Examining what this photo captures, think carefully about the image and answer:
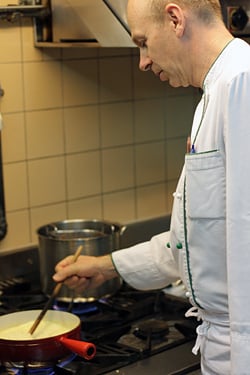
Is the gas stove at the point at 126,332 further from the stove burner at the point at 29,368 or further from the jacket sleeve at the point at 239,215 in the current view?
the jacket sleeve at the point at 239,215

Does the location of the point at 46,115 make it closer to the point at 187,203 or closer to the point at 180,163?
the point at 180,163

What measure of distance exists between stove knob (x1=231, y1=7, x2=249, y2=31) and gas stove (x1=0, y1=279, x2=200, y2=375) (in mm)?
608

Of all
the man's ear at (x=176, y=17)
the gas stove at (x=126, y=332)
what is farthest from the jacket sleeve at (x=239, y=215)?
the gas stove at (x=126, y=332)

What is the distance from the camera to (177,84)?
1.31 m

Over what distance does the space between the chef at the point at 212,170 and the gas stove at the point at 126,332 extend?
141 millimetres

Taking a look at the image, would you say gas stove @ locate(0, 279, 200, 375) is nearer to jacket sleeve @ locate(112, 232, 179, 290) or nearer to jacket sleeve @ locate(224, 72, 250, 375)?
jacket sleeve @ locate(112, 232, 179, 290)

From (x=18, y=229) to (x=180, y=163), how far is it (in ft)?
1.88

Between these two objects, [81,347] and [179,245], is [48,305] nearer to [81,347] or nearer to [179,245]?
[81,347]

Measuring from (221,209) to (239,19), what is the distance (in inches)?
22.1

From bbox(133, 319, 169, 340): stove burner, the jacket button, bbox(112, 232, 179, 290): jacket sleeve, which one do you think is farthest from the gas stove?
the jacket button

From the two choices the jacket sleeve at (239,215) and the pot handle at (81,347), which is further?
the pot handle at (81,347)

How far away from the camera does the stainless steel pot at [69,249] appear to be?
5.65 feet

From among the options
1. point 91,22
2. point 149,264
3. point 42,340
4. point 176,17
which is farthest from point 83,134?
point 176,17

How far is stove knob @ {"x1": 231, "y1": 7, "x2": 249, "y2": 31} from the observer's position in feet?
5.30
